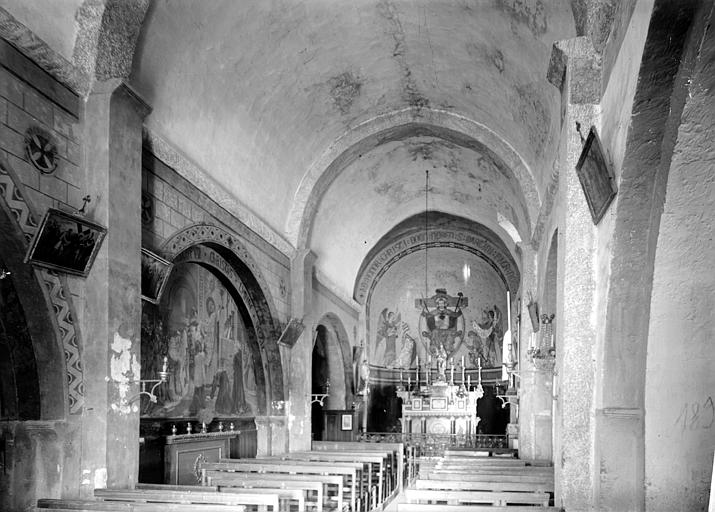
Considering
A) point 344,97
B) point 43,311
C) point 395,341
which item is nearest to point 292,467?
point 43,311

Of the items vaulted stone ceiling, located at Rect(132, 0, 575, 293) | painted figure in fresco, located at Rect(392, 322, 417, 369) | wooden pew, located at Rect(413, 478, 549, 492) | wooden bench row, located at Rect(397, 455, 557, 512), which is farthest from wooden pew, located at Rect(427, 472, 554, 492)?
painted figure in fresco, located at Rect(392, 322, 417, 369)

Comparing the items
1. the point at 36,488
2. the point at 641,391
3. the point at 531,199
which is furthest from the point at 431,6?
the point at 36,488

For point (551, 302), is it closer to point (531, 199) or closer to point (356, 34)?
point (531, 199)

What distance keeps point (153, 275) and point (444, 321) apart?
47.6ft

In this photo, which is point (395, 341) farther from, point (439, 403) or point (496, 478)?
point (496, 478)

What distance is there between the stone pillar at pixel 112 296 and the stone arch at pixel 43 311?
0.17m

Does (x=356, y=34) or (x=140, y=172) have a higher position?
(x=356, y=34)

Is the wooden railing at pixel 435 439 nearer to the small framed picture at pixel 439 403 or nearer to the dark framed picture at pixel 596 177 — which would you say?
the small framed picture at pixel 439 403

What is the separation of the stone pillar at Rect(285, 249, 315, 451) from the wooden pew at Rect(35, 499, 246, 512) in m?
6.81

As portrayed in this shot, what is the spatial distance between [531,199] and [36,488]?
8728 millimetres

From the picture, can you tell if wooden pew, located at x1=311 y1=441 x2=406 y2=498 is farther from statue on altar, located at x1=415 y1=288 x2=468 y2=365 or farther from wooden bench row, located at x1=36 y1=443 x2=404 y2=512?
statue on altar, located at x1=415 y1=288 x2=468 y2=365

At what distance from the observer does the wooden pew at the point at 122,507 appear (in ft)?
17.3

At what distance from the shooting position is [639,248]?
5.11 metres

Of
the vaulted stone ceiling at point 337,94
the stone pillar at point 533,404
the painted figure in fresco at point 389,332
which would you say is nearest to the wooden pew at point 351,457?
the stone pillar at point 533,404
